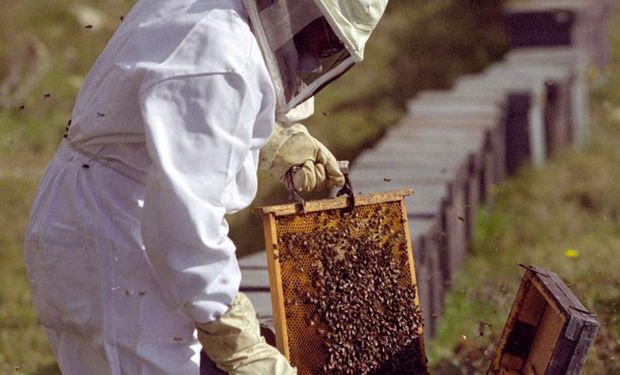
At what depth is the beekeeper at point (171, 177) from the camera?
3.29m

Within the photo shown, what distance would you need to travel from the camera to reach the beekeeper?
10.8 ft

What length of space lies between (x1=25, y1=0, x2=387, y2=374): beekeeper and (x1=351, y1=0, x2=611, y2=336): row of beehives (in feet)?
6.96

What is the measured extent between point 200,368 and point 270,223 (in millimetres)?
532

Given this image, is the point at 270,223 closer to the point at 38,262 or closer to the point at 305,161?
the point at 305,161

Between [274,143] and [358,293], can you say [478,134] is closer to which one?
[358,293]

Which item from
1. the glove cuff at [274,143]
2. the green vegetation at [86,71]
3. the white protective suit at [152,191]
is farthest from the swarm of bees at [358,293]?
the green vegetation at [86,71]

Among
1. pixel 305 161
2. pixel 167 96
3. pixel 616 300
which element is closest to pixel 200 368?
pixel 305 161

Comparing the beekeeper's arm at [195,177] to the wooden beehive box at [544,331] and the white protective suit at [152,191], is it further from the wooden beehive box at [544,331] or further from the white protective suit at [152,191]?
the wooden beehive box at [544,331]

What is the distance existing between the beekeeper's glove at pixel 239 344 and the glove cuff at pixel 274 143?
79 centimetres

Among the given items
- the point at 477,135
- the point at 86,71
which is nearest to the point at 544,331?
the point at 477,135

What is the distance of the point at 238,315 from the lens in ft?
11.6

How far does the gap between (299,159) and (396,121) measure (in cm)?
677

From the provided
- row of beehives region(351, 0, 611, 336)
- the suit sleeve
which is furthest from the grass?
the suit sleeve

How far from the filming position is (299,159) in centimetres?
428
